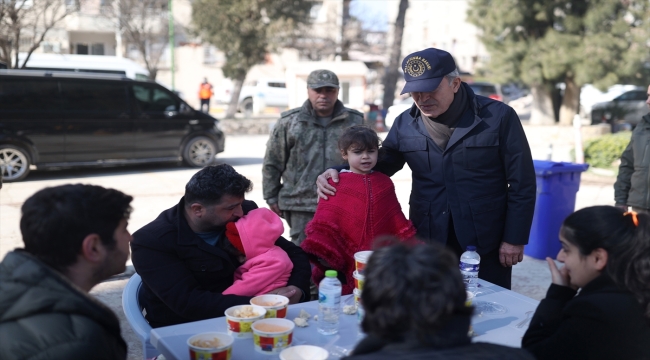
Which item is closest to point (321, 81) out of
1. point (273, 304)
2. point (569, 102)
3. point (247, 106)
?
point (273, 304)

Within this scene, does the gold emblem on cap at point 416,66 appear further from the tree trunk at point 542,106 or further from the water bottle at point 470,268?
the tree trunk at point 542,106

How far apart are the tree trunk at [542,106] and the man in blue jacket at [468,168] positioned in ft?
60.4

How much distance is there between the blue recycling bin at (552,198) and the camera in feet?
22.5

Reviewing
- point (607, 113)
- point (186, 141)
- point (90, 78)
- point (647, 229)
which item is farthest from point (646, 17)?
point (647, 229)

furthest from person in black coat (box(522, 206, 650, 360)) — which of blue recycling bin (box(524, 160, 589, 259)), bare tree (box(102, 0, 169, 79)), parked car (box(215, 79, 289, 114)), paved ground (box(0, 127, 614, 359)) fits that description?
parked car (box(215, 79, 289, 114))

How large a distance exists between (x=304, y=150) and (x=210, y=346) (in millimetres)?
2885

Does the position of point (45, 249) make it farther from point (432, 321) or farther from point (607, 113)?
point (607, 113)

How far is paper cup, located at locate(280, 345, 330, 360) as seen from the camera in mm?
2438

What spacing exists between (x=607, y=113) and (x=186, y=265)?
70.8 ft

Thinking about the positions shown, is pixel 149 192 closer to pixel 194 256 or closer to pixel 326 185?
pixel 326 185

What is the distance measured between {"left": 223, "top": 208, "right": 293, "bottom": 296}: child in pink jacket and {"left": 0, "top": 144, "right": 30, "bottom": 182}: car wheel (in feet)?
31.1

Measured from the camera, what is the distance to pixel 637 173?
200 inches

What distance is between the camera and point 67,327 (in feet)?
6.31

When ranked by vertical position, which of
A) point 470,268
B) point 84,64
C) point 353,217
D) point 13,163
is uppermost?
point 84,64
